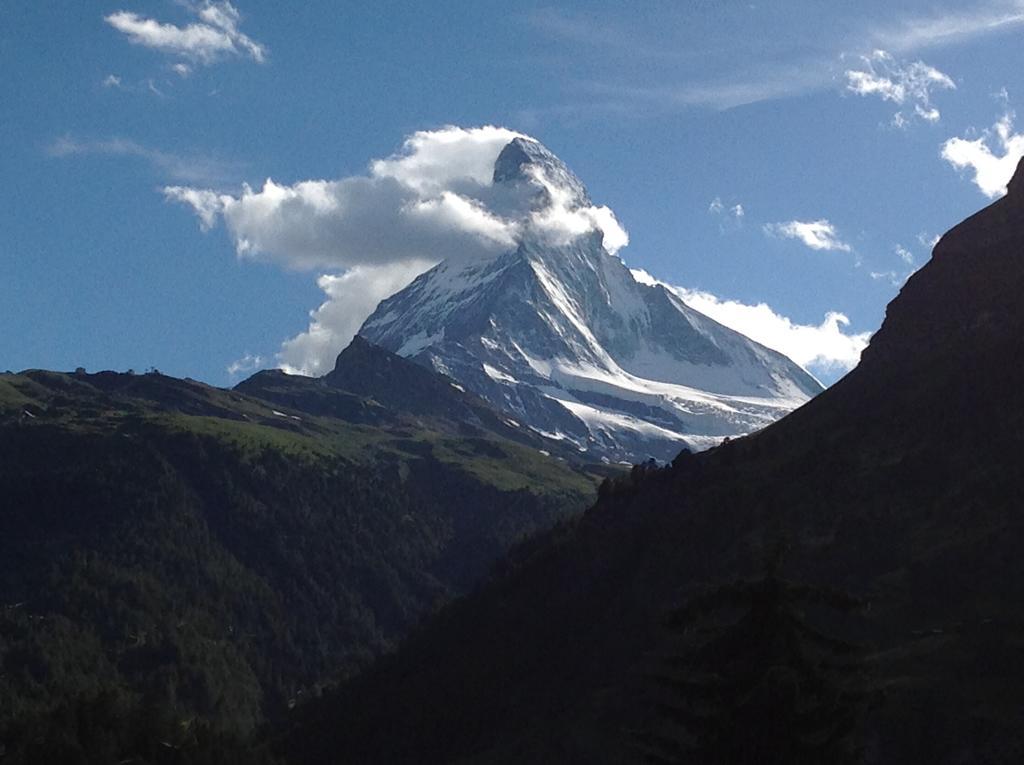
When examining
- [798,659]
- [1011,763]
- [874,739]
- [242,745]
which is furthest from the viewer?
[242,745]

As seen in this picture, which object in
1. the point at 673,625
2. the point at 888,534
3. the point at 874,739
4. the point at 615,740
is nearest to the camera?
the point at 673,625

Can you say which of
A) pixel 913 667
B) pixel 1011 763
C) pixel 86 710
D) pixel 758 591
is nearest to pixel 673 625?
pixel 758 591

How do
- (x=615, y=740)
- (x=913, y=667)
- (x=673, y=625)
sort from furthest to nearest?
(x=615, y=740)
(x=913, y=667)
(x=673, y=625)

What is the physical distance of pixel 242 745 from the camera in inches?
6398

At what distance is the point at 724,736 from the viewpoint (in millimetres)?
42031

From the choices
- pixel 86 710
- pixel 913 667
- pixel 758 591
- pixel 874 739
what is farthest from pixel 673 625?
pixel 86 710

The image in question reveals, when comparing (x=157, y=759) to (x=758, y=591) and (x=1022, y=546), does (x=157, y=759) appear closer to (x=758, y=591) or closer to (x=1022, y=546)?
(x=1022, y=546)

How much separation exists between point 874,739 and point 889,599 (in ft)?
150

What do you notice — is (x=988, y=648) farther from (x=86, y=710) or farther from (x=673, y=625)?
(x=673, y=625)

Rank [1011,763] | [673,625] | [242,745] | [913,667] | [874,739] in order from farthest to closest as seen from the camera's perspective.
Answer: [242,745] < [913,667] < [874,739] < [1011,763] < [673,625]

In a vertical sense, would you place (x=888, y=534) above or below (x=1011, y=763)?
above

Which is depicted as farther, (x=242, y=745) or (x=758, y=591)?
(x=242, y=745)

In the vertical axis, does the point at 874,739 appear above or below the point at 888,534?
below

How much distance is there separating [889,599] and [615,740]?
117 ft
